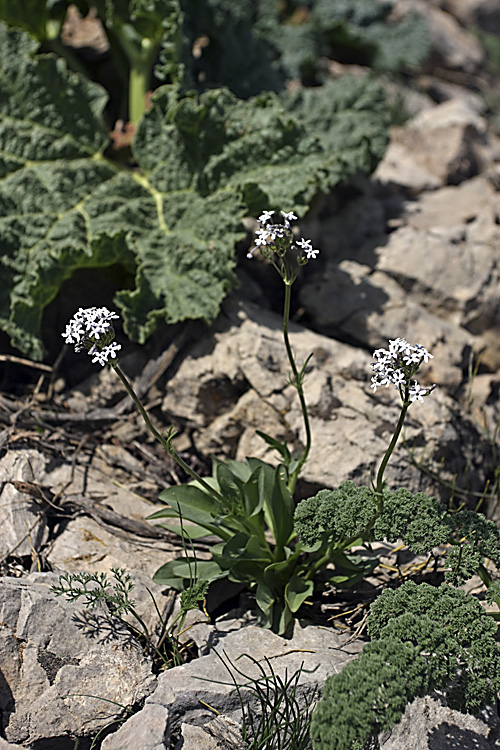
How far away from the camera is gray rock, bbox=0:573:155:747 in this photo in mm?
2562

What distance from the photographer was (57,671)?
2682 mm

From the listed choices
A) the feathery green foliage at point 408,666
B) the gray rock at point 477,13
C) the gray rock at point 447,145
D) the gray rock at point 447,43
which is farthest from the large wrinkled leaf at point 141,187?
the gray rock at point 477,13

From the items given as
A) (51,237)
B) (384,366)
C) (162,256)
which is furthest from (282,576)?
(51,237)

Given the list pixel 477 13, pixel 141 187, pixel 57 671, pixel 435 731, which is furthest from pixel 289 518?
pixel 477 13

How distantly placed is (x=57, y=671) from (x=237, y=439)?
64.0 inches

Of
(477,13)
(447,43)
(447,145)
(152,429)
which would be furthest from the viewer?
(477,13)

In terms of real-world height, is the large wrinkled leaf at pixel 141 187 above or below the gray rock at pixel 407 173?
below

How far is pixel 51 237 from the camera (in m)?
4.00

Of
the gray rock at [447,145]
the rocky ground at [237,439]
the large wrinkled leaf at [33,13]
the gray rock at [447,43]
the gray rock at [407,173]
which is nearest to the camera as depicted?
the rocky ground at [237,439]

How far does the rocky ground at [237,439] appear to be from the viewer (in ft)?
8.56

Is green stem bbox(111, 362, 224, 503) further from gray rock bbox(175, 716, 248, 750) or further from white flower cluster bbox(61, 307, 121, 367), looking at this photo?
gray rock bbox(175, 716, 248, 750)

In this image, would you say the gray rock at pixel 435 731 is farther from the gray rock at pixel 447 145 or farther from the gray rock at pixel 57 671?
the gray rock at pixel 447 145

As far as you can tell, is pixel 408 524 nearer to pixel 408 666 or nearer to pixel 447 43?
pixel 408 666

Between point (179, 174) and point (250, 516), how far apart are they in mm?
2386
